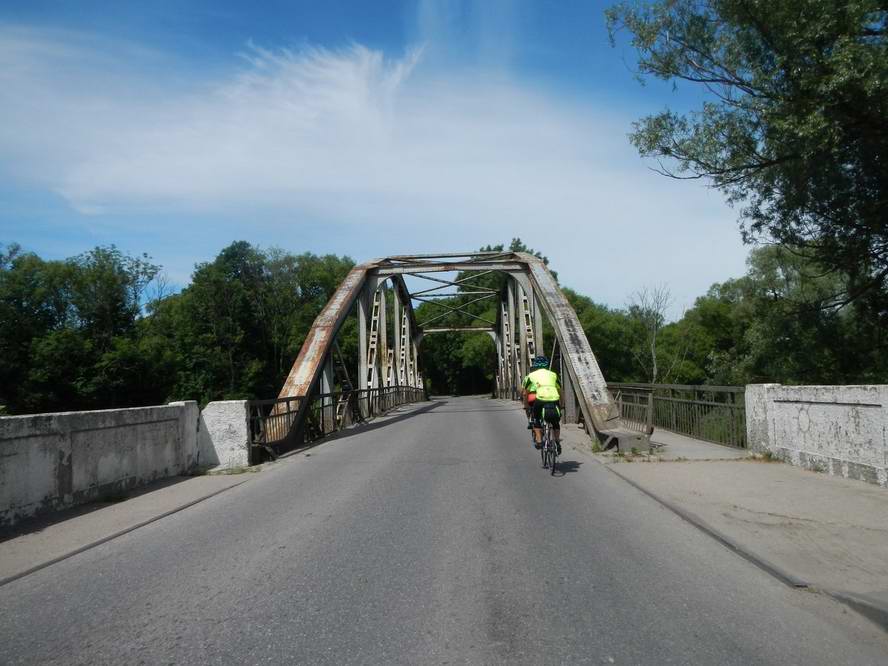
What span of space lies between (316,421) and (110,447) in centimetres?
791

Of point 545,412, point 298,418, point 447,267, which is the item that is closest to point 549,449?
point 545,412

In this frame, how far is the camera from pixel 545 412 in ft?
34.9

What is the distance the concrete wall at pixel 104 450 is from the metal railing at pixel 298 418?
61 cm

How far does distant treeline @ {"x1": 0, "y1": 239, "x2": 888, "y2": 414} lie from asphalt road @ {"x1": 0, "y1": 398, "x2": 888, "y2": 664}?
72.0 feet

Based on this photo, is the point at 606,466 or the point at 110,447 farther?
the point at 606,466

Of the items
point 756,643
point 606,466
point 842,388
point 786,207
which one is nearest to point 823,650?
point 756,643

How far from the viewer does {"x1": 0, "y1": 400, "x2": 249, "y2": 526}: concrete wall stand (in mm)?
7324

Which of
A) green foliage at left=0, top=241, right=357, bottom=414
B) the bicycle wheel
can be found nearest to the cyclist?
the bicycle wheel

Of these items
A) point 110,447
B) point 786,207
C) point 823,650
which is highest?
point 786,207

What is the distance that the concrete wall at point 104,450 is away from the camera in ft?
24.0

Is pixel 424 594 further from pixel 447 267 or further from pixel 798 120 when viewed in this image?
pixel 447 267

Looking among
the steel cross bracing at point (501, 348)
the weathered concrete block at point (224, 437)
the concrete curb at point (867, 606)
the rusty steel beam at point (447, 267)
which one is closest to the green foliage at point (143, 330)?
the steel cross bracing at point (501, 348)

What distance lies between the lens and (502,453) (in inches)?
509

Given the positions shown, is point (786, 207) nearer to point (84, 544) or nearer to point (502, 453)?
point (502, 453)
